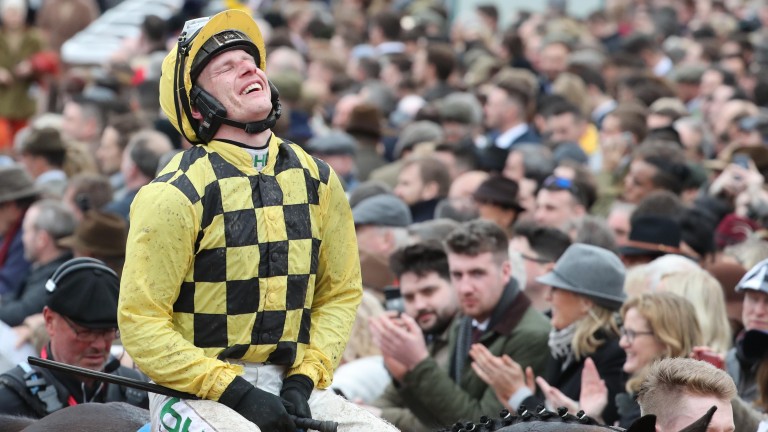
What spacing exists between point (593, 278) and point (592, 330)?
11.5 inches

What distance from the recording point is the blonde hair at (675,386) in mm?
4594

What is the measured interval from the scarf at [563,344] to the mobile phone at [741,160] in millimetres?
4408

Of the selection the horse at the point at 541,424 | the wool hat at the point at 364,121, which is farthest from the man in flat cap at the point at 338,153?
the horse at the point at 541,424

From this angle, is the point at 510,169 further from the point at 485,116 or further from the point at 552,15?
the point at 552,15

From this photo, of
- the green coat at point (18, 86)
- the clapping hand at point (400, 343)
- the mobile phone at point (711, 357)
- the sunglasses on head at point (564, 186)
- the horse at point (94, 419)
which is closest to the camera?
the horse at point (94, 419)

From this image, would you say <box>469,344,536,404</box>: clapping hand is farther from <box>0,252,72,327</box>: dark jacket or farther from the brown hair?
<box>0,252,72,327</box>: dark jacket

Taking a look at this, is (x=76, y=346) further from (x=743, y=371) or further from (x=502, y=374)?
(x=743, y=371)

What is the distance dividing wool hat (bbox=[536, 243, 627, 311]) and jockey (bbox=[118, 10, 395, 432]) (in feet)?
8.33

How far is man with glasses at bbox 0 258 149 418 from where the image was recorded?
5.93 metres

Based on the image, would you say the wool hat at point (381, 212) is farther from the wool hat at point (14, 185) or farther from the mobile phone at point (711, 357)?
the mobile phone at point (711, 357)

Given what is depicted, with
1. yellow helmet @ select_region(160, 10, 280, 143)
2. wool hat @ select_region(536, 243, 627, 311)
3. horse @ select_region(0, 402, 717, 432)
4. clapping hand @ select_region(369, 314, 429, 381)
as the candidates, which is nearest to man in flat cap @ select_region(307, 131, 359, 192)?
clapping hand @ select_region(369, 314, 429, 381)

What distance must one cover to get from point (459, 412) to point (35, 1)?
16410 millimetres

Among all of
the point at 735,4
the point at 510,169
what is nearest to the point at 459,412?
the point at 510,169

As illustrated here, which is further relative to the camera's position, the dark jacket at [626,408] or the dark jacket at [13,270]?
the dark jacket at [13,270]
